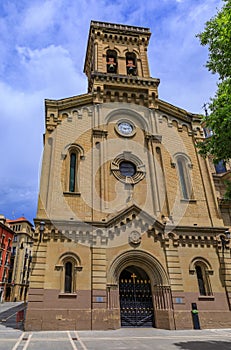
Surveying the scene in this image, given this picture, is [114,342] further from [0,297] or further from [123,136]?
[0,297]

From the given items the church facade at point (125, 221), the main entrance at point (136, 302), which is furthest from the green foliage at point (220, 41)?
the main entrance at point (136, 302)

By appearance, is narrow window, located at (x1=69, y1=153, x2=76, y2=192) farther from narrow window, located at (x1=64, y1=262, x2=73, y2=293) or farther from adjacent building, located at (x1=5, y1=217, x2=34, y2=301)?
adjacent building, located at (x1=5, y1=217, x2=34, y2=301)

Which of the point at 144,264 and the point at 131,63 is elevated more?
the point at 131,63

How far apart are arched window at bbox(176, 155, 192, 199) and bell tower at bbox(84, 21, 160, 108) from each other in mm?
5565

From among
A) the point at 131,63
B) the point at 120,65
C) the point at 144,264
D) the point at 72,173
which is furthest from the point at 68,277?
the point at 131,63

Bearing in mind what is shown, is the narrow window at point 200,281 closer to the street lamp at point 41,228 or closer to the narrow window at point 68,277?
the narrow window at point 68,277

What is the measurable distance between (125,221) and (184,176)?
22.9 ft

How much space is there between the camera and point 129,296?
55.2 feet

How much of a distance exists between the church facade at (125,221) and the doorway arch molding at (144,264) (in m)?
0.06

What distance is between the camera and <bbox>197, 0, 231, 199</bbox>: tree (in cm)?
1203

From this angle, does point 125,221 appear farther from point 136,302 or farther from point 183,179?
point 183,179

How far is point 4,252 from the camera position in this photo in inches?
2205

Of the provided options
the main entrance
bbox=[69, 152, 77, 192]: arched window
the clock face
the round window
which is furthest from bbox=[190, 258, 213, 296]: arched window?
the clock face

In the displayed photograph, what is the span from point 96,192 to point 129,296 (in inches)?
278
